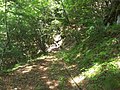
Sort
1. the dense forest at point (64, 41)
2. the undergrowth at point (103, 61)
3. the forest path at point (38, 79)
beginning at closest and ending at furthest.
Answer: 1. the undergrowth at point (103, 61)
2. the dense forest at point (64, 41)
3. the forest path at point (38, 79)

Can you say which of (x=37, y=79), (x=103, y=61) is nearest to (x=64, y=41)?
(x=37, y=79)

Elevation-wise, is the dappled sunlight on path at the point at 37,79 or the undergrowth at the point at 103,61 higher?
the undergrowth at the point at 103,61

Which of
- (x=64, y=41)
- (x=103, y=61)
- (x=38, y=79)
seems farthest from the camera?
(x=64, y=41)

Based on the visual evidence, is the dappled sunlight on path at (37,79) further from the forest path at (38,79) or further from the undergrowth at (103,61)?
the undergrowth at (103,61)

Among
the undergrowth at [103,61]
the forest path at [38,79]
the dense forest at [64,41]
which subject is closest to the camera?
the undergrowth at [103,61]

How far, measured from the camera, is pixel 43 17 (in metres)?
19.1

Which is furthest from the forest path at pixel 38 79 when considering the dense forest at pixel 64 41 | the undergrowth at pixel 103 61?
the undergrowth at pixel 103 61

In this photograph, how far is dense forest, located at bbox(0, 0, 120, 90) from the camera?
860 centimetres

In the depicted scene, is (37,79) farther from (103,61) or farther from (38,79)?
(103,61)

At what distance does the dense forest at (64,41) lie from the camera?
8.60 meters

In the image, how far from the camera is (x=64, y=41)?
22.0 metres

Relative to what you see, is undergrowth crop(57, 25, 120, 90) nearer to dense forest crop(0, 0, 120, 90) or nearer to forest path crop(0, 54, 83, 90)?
dense forest crop(0, 0, 120, 90)

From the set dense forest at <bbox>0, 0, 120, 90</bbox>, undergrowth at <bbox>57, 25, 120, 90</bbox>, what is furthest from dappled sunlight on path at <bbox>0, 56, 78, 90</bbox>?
undergrowth at <bbox>57, 25, 120, 90</bbox>

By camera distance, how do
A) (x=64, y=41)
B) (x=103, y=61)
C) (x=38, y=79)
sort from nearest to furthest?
(x=103, y=61), (x=38, y=79), (x=64, y=41)
